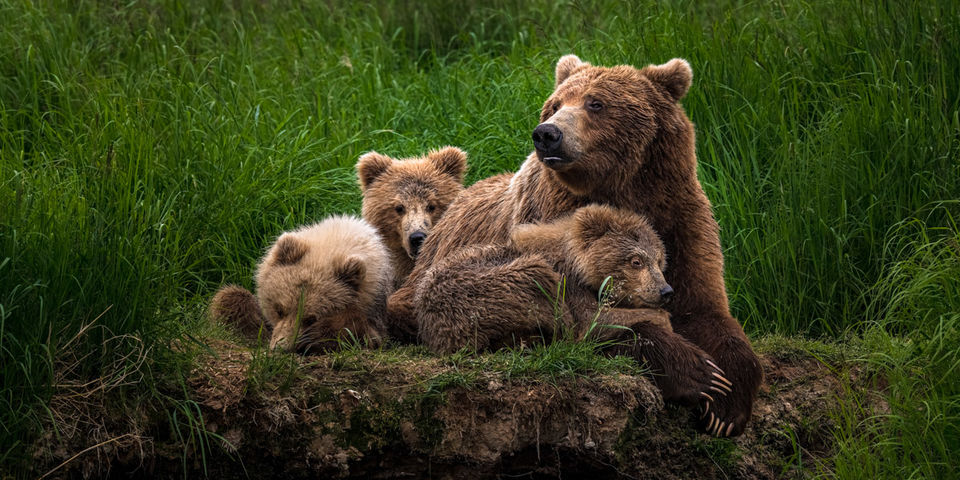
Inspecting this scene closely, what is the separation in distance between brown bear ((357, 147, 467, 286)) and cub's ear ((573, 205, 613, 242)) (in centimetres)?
166

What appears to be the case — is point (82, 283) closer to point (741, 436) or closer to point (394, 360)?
point (394, 360)

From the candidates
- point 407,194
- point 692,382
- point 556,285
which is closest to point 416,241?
point 407,194

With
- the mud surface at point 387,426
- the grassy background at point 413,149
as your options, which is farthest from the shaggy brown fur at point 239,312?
the mud surface at point 387,426

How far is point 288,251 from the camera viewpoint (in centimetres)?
542

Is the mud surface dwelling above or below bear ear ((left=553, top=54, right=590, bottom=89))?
below

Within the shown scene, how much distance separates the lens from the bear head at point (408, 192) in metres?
6.46

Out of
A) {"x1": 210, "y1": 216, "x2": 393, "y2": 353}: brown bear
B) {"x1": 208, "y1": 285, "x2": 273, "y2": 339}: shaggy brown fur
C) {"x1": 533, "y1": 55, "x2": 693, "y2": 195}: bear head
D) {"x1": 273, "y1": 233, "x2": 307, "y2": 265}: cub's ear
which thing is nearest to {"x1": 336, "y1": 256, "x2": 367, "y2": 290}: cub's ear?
{"x1": 210, "y1": 216, "x2": 393, "y2": 353}: brown bear

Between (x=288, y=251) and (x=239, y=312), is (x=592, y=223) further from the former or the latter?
(x=239, y=312)

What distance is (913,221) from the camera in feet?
19.3

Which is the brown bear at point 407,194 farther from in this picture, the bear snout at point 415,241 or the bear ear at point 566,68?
the bear ear at point 566,68

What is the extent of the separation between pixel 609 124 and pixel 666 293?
2.51 ft

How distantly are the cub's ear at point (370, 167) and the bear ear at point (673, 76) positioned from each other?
2.04 meters

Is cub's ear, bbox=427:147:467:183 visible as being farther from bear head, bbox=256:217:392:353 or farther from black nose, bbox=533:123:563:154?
black nose, bbox=533:123:563:154

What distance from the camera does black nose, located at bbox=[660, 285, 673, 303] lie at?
473cm
